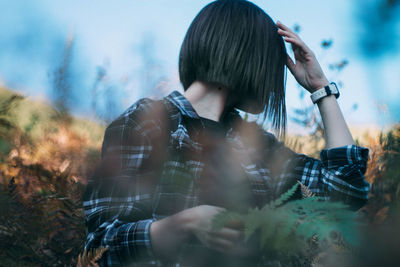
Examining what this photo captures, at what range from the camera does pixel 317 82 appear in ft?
3.95

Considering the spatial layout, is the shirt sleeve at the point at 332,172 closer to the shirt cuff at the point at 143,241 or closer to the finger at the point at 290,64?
the finger at the point at 290,64

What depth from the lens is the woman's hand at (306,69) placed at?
1201 millimetres

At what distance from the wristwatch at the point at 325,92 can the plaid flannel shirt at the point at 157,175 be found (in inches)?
7.9

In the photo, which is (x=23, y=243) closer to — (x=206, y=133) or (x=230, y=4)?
(x=206, y=133)

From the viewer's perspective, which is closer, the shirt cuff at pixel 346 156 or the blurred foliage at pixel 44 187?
the blurred foliage at pixel 44 187

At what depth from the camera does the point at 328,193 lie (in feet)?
3.62

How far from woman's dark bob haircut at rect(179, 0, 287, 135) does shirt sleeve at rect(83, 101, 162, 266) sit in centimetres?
30

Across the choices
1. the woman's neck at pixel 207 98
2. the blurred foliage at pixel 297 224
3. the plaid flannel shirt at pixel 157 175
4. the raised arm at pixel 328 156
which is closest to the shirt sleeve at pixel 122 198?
the plaid flannel shirt at pixel 157 175

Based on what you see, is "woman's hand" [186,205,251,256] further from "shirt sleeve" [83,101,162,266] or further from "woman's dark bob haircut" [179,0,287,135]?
"woman's dark bob haircut" [179,0,287,135]

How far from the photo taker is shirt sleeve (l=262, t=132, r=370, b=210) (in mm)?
1008

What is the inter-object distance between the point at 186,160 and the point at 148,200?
15 cm

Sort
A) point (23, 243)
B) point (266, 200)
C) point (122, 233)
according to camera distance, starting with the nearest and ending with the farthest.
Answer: point (122, 233) → point (23, 243) → point (266, 200)

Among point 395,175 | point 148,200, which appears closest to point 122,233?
point 148,200

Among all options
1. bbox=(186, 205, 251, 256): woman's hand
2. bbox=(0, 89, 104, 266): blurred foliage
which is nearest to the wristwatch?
bbox=(0, 89, 104, 266): blurred foliage
